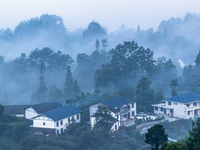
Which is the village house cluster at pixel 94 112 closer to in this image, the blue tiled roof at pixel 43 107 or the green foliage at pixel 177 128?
the blue tiled roof at pixel 43 107

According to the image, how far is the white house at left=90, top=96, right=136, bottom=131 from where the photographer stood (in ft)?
71.3

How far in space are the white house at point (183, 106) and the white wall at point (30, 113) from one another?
37.3 feet

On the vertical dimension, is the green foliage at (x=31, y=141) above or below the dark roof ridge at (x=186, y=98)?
below

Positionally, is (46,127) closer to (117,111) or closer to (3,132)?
(3,132)

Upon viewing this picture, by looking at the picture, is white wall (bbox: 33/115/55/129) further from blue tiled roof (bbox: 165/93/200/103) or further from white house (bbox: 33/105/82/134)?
blue tiled roof (bbox: 165/93/200/103)

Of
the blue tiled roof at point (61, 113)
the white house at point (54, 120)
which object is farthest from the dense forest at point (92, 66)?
the white house at point (54, 120)

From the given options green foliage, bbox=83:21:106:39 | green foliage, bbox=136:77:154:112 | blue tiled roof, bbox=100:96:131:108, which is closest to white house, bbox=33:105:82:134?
blue tiled roof, bbox=100:96:131:108

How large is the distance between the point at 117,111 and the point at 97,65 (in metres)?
23.6

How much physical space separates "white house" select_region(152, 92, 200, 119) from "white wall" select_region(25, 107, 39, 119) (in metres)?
11.4

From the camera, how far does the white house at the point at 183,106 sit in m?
23.8

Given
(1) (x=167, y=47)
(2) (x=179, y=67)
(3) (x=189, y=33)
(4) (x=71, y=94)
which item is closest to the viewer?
(4) (x=71, y=94)

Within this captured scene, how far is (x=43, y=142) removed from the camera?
17.6 meters

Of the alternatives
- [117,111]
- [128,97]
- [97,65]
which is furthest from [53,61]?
[117,111]

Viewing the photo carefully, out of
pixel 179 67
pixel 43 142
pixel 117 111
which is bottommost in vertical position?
pixel 43 142
